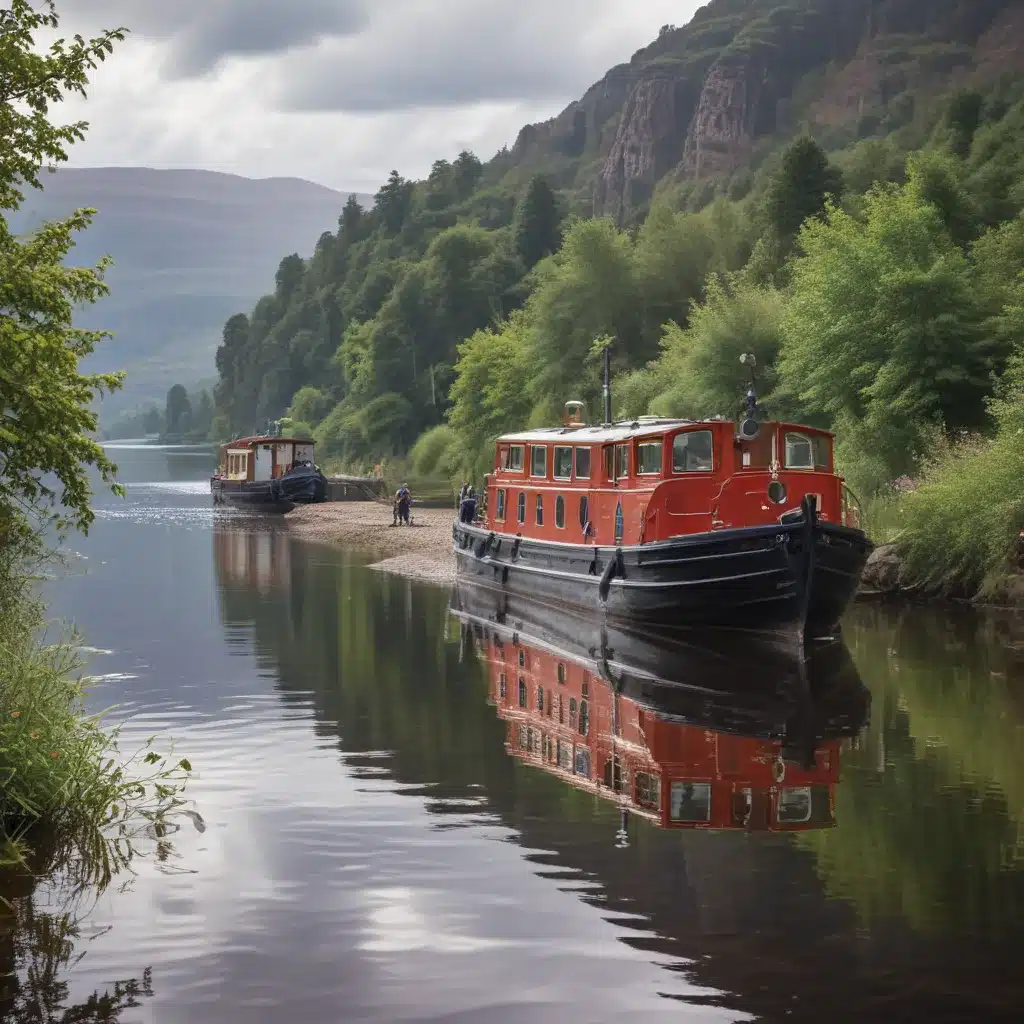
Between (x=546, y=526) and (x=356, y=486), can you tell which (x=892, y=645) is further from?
(x=356, y=486)

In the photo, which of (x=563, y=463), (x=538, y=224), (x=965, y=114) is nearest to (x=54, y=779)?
(x=563, y=463)

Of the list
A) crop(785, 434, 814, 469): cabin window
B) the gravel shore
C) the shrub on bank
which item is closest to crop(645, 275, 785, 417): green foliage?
the gravel shore

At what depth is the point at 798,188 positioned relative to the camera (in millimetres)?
82625

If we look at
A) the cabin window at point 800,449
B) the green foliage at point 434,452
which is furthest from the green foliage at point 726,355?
the green foliage at point 434,452

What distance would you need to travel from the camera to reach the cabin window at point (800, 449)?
30.9m

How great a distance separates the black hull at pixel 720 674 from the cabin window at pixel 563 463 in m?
3.27

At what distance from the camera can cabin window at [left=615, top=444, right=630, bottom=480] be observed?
3238 cm

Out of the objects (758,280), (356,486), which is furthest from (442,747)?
(356,486)

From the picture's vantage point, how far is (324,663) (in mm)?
28500

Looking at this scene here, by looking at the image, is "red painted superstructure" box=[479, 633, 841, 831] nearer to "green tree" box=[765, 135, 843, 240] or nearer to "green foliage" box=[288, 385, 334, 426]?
"green tree" box=[765, 135, 843, 240]

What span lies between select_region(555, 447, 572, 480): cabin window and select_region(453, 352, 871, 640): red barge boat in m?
0.19

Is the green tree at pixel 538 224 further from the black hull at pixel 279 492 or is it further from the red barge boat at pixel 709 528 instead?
the red barge boat at pixel 709 528

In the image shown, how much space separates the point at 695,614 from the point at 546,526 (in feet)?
28.3

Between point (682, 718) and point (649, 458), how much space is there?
414 inches
